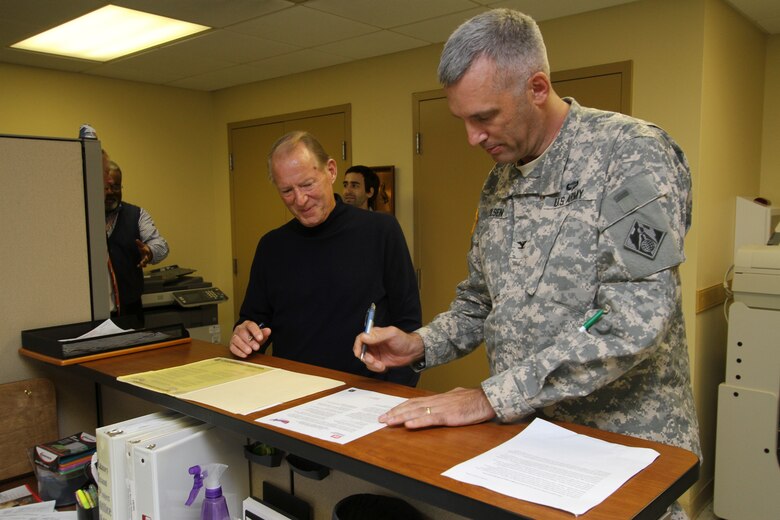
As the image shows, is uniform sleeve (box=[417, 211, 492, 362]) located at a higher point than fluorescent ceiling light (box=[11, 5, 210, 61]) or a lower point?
lower

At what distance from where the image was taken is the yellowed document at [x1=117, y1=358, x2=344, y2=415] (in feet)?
3.84

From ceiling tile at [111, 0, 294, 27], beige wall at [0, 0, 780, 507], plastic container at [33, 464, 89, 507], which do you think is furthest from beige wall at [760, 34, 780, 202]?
plastic container at [33, 464, 89, 507]

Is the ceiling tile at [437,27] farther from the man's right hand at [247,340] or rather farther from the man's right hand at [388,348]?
the man's right hand at [388,348]

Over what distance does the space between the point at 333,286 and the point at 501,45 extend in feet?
3.36

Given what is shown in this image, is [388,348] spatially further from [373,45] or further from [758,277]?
[373,45]

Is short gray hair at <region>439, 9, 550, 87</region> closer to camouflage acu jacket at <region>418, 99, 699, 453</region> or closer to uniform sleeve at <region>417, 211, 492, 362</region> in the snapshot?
camouflage acu jacket at <region>418, 99, 699, 453</region>

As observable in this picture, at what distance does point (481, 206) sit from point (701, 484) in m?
2.46

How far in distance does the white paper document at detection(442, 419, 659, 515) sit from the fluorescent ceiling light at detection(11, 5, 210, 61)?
2.93 m

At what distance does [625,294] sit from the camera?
991 millimetres

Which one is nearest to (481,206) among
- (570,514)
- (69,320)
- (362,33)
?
(570,514)

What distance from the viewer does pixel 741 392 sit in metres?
2.76

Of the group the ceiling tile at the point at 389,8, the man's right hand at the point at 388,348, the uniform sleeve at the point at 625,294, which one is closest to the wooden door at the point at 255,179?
the ceiling tile at the point at 389,8

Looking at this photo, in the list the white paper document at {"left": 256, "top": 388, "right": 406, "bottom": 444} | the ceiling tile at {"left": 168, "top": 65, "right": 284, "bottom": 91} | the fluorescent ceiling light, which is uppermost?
the fluorescent ceiling light

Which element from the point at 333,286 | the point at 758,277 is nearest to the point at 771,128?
the point at 758,277
